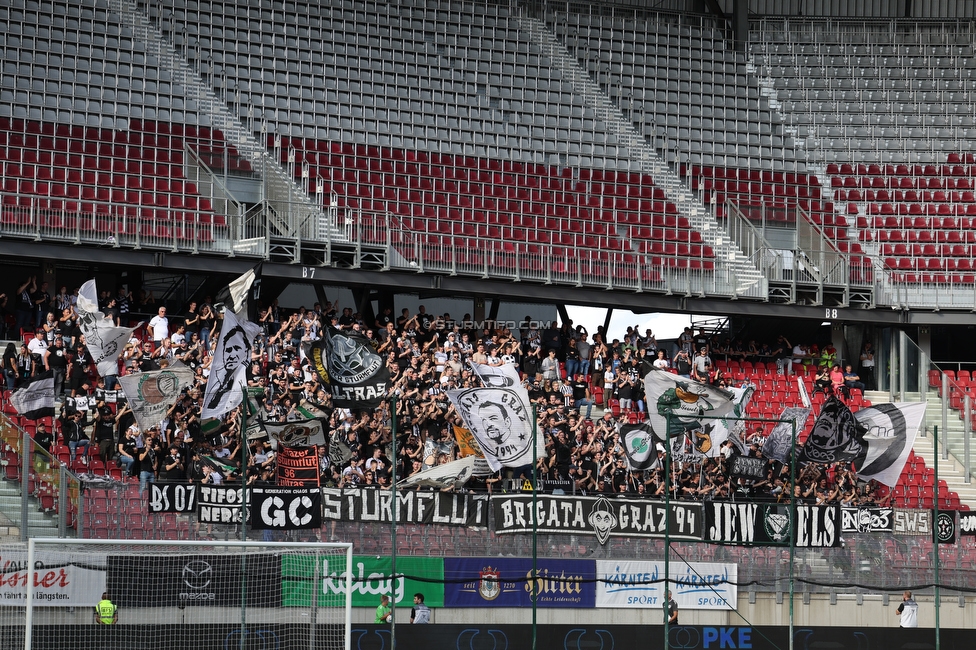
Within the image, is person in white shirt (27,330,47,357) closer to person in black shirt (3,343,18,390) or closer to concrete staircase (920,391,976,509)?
person in black shirt (3,343,18,390)

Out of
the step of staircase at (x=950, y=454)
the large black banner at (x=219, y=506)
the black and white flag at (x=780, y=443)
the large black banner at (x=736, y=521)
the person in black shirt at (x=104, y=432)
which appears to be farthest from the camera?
the step of staircase at (x=950, y=454)

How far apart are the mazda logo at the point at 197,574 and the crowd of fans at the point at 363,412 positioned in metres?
1.76

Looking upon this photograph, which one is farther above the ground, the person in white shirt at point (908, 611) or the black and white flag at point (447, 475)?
the black and white flag at point (447, 475)

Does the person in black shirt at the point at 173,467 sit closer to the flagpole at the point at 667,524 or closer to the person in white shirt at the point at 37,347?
the person in white shirt at the point at 37,347

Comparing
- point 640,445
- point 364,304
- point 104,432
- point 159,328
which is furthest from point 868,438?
point 159,328

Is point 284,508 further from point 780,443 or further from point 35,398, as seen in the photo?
point 780,443

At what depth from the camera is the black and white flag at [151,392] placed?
69.3ft

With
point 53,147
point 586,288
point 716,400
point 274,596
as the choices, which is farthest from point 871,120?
point 274,596

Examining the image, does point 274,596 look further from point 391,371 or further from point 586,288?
point 586,288

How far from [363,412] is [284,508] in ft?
16.7

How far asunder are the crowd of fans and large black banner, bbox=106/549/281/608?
5.41ft

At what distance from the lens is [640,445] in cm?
2245

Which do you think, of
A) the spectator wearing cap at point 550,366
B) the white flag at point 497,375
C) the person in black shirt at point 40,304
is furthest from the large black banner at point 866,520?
the person in black shirt at point 40,304
